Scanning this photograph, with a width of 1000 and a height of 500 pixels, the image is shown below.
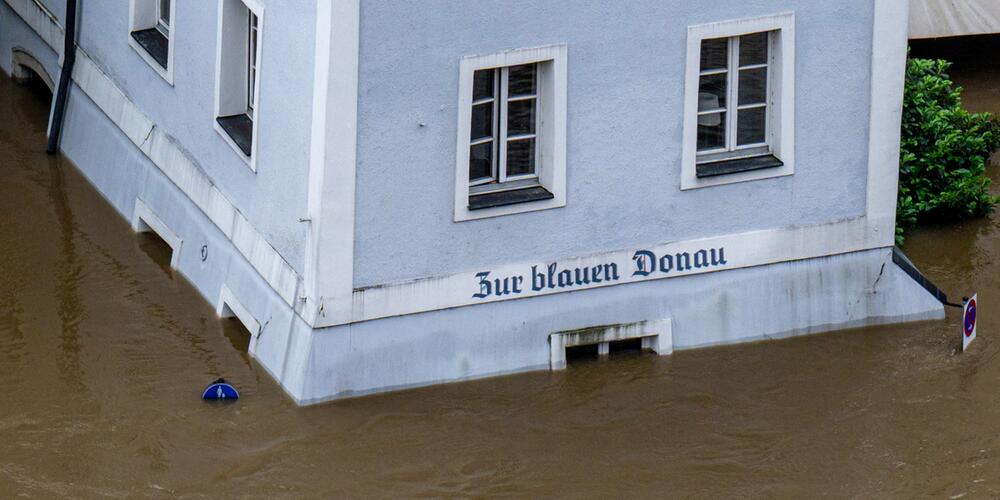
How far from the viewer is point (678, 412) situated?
658 inches

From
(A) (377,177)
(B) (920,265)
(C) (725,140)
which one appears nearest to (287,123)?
(A) (377,177)

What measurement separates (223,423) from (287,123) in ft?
7.93

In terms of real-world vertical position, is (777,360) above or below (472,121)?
below

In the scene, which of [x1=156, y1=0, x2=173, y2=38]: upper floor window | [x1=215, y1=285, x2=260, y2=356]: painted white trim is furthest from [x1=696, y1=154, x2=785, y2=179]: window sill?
[x1=156, y1=0, x2=173, y2=38]: upper floor window

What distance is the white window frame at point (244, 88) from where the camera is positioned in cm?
1670

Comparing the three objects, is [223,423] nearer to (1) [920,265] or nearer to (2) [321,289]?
(2) [321,289]

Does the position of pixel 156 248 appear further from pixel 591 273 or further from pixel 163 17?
pixel 591 273

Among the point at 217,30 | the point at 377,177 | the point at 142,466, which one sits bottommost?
the point at 142,466

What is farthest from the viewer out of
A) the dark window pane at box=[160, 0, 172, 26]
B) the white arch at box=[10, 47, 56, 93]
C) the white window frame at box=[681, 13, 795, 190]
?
the white arch at box=[10, 47, 56, 93]

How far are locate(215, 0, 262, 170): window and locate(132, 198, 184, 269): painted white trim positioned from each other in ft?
5.73

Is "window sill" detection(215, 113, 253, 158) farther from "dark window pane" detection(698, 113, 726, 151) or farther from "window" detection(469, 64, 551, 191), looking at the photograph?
"dark window pane" detection(698, 113, 726, 151)

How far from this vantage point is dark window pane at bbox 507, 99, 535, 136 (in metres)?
16.5

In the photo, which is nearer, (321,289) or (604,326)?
(321,289)

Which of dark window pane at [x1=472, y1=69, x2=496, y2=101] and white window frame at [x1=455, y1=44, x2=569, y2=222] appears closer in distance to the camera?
white window frame at [x1=455, y1=44, x2=569, y2=222]
